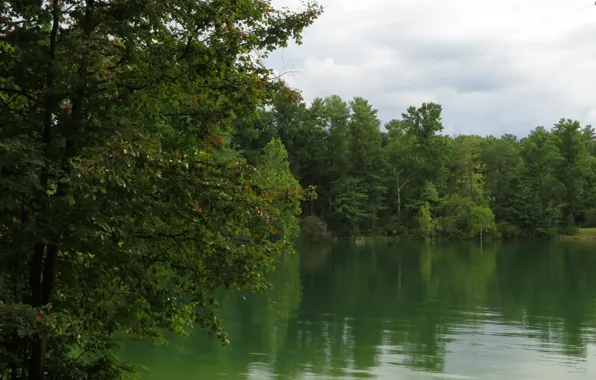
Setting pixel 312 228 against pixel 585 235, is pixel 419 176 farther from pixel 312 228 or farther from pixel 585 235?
pixel 585 235

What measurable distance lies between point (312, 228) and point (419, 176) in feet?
51.1

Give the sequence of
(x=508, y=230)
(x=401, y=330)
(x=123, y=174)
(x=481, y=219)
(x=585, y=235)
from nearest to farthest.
→ (x=123, y=174)
(x=401, y=330)
(x=481, y=219)
(x=508, y=230)
(x=585, y=235)

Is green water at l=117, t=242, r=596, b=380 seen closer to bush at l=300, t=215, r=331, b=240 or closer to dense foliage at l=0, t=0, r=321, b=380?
dense foliage at l=0, t=0, r=321, b=380

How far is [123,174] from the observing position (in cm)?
435

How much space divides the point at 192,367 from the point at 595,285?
21815 millimetres

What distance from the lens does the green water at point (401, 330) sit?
544 inches

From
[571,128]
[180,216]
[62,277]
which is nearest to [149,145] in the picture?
[180,216]

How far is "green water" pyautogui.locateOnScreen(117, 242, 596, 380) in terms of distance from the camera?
13.8 m

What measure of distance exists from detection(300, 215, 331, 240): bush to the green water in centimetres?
2710

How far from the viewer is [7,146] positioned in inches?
167

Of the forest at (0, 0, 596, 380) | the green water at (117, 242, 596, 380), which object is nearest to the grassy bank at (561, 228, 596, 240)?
the green water at (117, 242, 596, 380)

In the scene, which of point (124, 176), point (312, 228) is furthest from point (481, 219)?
point (124, 176)

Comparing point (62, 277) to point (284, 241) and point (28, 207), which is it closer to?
point (28, 207)

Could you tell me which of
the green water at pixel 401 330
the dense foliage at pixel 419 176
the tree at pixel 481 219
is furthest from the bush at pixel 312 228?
the green water at pixel 401 330
